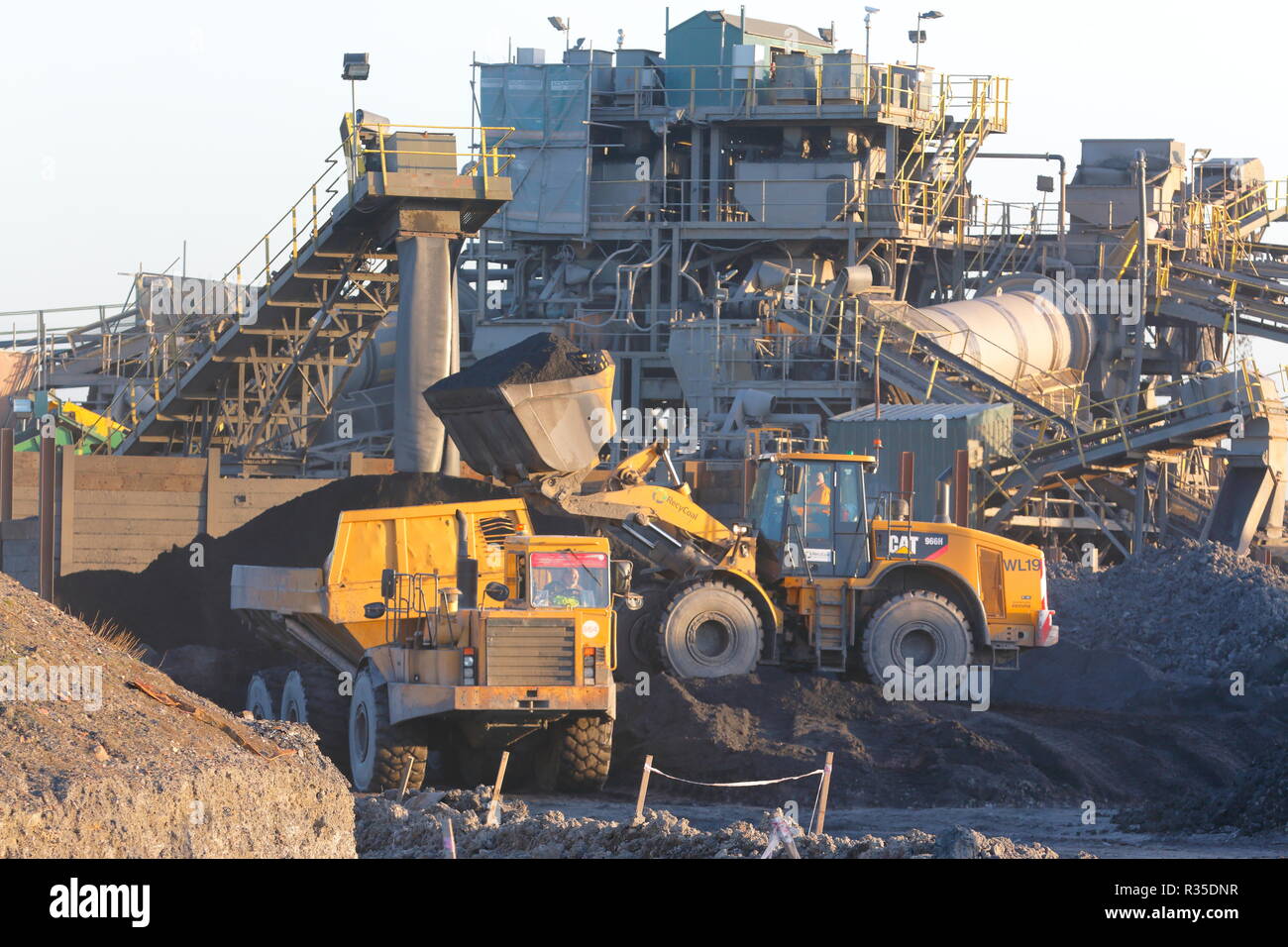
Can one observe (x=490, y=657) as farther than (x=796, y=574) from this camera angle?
No

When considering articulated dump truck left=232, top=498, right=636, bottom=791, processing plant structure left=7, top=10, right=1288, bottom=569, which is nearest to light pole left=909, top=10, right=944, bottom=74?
processing plant structure left=7, top=10, right=1288, bottom=569

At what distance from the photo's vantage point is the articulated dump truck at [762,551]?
65.0 ft

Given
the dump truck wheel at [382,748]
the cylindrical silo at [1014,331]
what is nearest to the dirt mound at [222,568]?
the dump truck wheel at [382,748]

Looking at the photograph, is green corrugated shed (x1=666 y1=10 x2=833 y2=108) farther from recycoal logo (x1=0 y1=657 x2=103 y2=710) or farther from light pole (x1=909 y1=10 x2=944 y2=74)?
recycoal logo (x1=0 y1=657 x2=103 y2=710)

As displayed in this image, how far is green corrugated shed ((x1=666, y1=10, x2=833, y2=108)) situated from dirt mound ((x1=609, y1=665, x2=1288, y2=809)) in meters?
23.3

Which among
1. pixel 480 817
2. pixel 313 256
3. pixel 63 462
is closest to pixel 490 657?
pixel 480 817

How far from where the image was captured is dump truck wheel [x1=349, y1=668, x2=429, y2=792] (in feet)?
52.6

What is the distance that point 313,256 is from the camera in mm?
26422

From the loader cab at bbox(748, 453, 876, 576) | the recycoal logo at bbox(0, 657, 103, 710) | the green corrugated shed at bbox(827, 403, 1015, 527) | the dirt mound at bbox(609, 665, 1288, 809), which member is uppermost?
the green corrugated shed at bbox(827, 403, 1015, 527)

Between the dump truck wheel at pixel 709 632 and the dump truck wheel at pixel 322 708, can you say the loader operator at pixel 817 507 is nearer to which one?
the dump truck wheel at pixel 709 632

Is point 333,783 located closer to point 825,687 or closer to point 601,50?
point 825,687

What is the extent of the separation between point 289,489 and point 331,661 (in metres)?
6.25

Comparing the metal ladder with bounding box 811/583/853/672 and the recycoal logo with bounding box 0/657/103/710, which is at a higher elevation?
the recycoal logo with bounding box 0/657/103/710

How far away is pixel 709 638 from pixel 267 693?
14.3 feet
